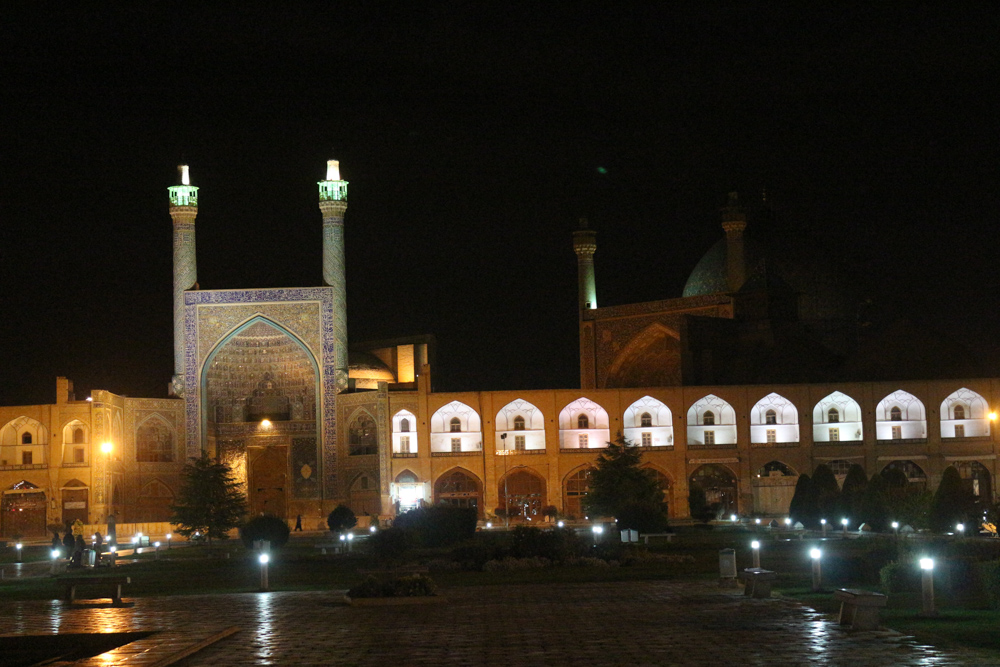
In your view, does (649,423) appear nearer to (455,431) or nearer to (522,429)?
(522,429)

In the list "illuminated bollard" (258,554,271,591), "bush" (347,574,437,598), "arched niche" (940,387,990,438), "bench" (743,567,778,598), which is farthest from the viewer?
"arched niche" (940,387,990,438)

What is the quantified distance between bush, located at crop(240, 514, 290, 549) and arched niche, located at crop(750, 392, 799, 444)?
21.6 meters

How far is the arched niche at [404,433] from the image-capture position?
42844 millimetres

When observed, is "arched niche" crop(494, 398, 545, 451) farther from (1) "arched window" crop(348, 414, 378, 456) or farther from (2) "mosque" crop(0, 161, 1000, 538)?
(1) "arched window" crop(348, 414, 378, 456)

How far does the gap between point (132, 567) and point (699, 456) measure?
79.0ft

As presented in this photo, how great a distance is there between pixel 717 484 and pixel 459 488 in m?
7.94

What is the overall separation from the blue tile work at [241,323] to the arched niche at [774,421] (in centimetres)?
1312

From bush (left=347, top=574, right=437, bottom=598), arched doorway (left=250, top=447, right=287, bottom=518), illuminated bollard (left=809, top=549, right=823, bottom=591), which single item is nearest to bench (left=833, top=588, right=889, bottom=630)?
illuminated bollard (left=809, top=549, right=823, bottom=591)

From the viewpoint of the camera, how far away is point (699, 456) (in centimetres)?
4272

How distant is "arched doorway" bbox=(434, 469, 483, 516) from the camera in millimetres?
42656

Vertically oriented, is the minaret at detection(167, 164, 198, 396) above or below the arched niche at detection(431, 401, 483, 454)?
above

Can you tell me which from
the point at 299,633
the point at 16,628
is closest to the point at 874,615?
the point at 299,633

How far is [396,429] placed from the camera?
141ft

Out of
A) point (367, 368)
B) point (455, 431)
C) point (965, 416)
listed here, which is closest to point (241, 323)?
point (367, 368)
